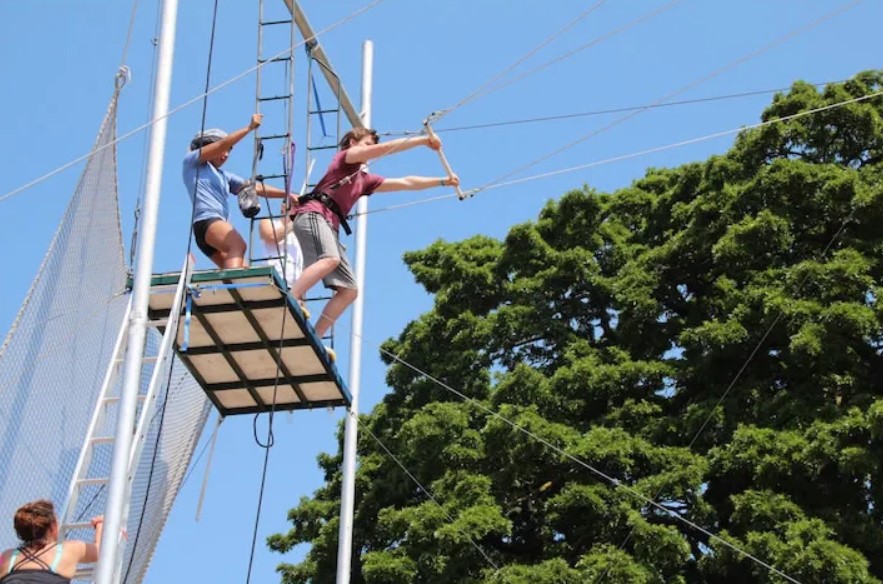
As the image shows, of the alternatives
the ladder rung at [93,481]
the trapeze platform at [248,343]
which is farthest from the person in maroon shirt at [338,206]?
the ladder rung at [93,481]

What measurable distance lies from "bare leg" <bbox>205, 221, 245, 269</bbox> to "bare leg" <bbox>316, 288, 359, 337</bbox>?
752 millimetres

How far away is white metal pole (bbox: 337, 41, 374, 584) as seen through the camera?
11.9 meters

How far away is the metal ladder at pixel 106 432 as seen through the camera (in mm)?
8888

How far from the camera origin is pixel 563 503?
15.1 meters

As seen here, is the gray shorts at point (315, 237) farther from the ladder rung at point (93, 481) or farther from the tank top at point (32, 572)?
the tank top at point (32, 572)

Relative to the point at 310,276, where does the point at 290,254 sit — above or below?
above

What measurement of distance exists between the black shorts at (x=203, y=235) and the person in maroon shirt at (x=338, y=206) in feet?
1.67

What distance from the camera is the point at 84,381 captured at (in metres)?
9.89

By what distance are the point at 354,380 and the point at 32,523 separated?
6465mm

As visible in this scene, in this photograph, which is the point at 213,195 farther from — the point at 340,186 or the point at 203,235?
the point at 340,186

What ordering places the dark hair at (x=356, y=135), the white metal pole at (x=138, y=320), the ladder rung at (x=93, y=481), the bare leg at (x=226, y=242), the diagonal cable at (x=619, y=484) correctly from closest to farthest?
1. the white metal pole at (x=138, y=320)
2. the ladder rung at (x=93, y=481)
3. the bare leg at (x=226, y=242)
4. the dark hair at (x=356, y=135)
5. the diagonal cable at (x=619, y=484)

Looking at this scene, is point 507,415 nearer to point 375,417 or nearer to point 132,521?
point 375,417

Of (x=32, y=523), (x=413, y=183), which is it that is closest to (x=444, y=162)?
(x=413, y=183)

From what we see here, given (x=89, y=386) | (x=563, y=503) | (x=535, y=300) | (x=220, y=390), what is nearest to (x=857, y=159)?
(x=535, y=300)
